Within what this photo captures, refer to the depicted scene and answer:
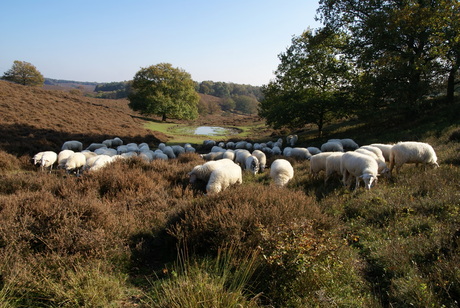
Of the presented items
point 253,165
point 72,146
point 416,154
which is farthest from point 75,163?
point 416,154

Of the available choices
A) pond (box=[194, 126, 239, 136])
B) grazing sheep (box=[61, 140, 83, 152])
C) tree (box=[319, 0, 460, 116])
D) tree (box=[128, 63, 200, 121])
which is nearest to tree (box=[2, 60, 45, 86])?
tree (box=[128, 63, 200, 121])

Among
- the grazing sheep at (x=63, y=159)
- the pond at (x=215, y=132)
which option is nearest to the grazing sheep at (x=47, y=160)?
the grazing sheep at (x=63, y=159)

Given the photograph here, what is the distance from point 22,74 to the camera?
2290 inches

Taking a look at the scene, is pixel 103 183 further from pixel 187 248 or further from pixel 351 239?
pixel 351 239

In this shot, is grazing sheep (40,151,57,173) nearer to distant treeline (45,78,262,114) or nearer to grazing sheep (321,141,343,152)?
grazing sheep (321,141,343,152)

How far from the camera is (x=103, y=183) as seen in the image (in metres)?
7.22

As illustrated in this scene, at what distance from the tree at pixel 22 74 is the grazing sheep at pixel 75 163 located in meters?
63.9

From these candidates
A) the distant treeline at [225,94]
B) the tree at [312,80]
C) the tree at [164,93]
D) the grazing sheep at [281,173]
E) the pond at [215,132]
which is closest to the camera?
the grazing sheep at [281,173]

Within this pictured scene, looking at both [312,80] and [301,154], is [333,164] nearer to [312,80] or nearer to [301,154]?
[301,154]

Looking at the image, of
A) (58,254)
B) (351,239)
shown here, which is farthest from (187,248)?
(351,239)

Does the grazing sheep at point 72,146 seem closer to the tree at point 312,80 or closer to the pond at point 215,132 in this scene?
the tree at point 312,80

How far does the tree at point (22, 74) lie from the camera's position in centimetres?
5741

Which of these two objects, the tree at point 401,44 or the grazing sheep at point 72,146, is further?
the grazing sheep at point 72,146

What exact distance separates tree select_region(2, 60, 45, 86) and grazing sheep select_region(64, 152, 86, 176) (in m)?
63.9
